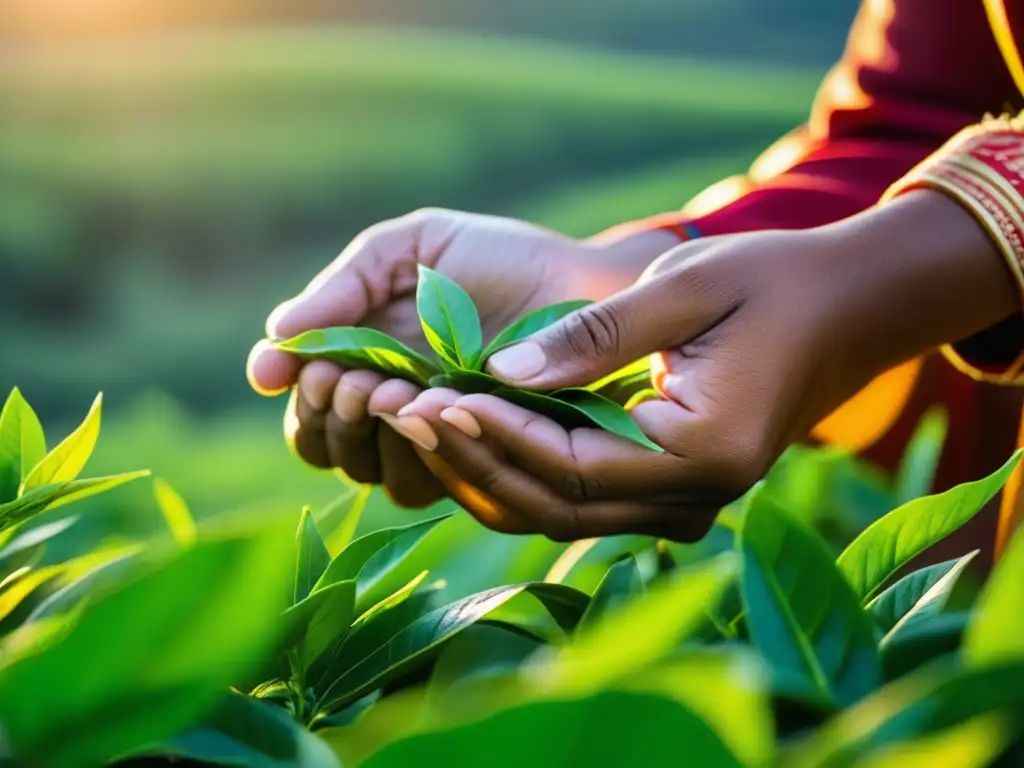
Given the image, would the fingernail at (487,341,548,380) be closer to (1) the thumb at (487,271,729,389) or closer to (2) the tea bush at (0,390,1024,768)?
(1) the thumb at (487,271,729,389)

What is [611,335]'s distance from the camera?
627 mm

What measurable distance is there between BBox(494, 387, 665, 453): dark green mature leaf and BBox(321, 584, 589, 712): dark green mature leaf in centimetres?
16

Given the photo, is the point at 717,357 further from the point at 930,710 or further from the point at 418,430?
the point at 930,710

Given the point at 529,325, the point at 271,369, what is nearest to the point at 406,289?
the point at 271,369

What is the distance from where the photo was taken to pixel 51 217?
276 cm

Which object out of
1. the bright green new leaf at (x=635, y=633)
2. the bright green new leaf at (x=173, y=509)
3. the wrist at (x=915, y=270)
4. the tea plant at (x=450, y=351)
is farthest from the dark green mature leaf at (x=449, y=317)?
the bright green new leaf at (x=635, y=633)

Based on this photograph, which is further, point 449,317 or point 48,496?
point 449,317

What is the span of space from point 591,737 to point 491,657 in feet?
0.57

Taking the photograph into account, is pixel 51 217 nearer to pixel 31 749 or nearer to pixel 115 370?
pixel 115 370

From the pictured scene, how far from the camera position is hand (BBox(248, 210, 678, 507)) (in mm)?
793

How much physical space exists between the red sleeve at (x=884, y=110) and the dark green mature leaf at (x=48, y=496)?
1.95ft

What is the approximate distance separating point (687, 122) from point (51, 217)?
Result: 172 centimetres

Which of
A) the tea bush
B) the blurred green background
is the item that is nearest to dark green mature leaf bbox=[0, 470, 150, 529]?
the tea bush

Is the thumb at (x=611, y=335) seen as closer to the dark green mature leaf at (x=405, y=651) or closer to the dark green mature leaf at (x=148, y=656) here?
the dark green mature leaf at (x=405, y=651)
